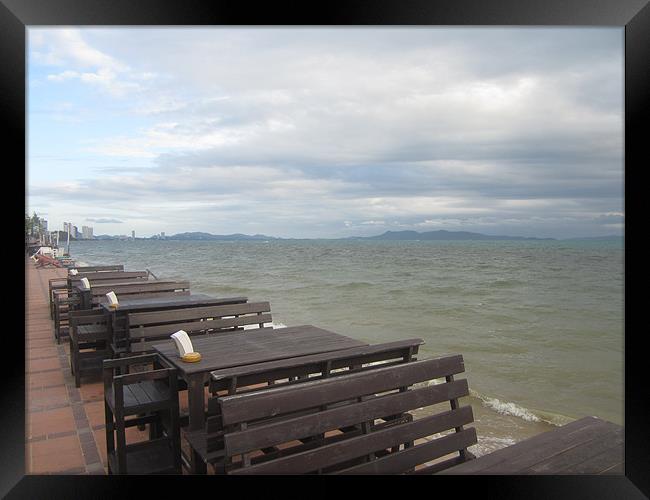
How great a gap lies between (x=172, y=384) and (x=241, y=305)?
6.53 ft

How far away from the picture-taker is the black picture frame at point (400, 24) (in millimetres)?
2021

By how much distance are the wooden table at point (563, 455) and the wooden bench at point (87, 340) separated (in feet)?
13.0

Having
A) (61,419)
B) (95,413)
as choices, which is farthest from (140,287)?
(61,419)

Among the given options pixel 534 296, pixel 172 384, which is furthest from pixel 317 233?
pixel 172 384

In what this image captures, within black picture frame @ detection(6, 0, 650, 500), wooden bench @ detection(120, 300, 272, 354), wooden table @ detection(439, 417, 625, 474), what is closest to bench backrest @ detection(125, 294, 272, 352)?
wooden bench @ detection(120, 300, 272, 354)

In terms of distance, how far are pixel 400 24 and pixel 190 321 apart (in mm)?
3383

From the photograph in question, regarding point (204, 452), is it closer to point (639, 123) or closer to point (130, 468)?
point (130, 468)

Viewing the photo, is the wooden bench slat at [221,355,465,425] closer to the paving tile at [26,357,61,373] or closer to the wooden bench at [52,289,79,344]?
the paving tile at [26,357,61,373]

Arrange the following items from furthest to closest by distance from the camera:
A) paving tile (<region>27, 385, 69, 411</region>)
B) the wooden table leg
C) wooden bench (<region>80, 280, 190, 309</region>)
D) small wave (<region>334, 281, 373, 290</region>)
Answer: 1. small wave (<region>334, 281, 373, 290</region>)
2. wooden bench (<region>80, 280, 190, 309</region>)
3. paving tile (<region>27, 385, 69, 411</region>)
4. the wooden table leg

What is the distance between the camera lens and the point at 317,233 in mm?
23375

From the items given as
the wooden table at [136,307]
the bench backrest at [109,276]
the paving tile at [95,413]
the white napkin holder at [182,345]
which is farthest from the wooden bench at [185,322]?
the bench backrest at [109,276]

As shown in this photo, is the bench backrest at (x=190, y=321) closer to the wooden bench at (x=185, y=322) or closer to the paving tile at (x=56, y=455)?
the wooden bench at (x=185, y=322)

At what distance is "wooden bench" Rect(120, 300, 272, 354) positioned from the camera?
14.0ft

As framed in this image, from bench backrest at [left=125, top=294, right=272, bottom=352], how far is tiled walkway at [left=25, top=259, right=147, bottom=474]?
0.67 meters
